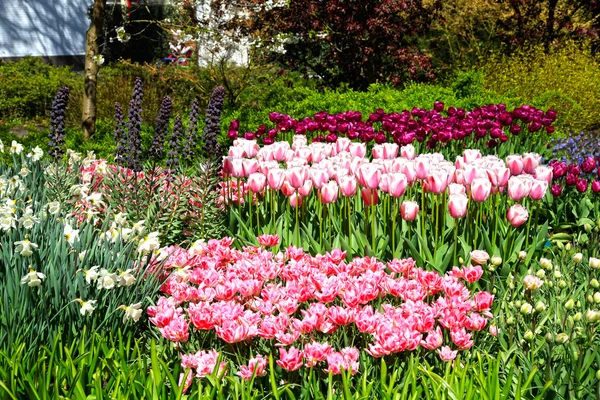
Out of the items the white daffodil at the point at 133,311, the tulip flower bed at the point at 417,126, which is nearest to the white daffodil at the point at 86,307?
the white daffodil at the point at 133,311

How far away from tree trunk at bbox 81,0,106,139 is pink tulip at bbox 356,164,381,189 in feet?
18.1

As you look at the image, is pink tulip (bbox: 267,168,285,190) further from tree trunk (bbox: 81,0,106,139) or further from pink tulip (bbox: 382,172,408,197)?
tree trunk (bbox: 81,0,106,139)

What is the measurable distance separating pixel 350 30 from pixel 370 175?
9087 mm

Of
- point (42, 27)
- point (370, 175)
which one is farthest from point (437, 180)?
point (42, 27)

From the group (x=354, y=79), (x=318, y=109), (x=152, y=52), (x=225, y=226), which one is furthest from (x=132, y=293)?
(x=152, y=52)

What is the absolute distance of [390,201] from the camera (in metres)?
4.23

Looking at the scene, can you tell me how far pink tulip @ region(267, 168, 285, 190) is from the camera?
4020mm

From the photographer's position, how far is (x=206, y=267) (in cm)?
334

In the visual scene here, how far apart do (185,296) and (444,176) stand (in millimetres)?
1641

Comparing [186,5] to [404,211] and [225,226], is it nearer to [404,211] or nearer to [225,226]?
[225,226]

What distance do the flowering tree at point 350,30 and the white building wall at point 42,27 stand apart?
10.7 meters

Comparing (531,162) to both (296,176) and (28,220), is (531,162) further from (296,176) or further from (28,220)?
(28,220)

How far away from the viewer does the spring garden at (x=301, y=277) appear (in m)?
2.43

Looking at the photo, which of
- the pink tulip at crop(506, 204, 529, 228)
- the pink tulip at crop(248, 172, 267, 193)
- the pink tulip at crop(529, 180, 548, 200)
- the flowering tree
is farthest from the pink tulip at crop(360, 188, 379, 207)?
the flowering tree
